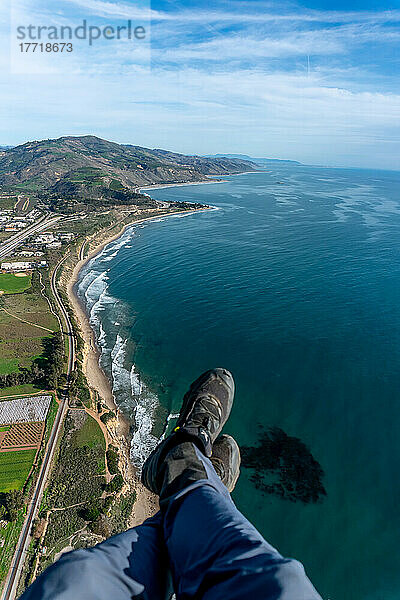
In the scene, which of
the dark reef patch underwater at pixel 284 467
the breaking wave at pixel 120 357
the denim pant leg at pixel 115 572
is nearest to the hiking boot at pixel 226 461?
the denim pant leg at pixel 115 572

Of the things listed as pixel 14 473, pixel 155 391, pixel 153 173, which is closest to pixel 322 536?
pixel 155 391

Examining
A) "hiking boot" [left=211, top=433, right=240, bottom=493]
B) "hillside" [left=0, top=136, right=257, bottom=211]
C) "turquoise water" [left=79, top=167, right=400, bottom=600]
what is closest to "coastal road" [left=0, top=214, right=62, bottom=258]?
"turquoise water" [left=79, top=167, right=400, bottom=600]

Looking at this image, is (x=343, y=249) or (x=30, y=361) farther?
(x=343, y=249)

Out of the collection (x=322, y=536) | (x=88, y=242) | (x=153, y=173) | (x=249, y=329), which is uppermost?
(x=153, y=173)

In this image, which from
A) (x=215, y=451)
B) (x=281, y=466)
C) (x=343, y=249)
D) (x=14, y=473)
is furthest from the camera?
(x=343, y=249)

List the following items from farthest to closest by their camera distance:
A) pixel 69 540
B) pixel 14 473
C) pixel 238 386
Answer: pixel 238 386 → pixel 14 473 → pixel 69 540

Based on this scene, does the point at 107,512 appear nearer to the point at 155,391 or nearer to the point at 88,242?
the point at 155,391

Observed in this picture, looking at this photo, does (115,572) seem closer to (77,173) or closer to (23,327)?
(23,327)
